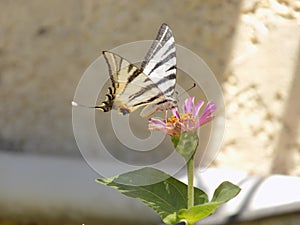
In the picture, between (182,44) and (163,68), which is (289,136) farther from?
(163,68)

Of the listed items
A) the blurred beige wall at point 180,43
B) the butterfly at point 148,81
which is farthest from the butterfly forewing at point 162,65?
the blurred beige wall at point 180,43

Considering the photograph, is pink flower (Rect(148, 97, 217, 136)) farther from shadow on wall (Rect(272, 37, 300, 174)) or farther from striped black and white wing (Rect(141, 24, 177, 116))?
shadow on wall (Rect(272, 37, 300, 174))

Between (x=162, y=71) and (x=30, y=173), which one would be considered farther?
(x=30, y=173)

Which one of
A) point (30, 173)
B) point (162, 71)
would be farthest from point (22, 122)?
point (162, 71)

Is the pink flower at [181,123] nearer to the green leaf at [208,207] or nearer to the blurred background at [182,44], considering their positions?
the green leaf at [208,207]

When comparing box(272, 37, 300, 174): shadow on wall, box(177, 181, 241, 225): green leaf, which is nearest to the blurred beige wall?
box(272, 37, 300, 174): shadow on wall

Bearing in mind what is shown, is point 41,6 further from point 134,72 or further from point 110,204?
point 134,72
